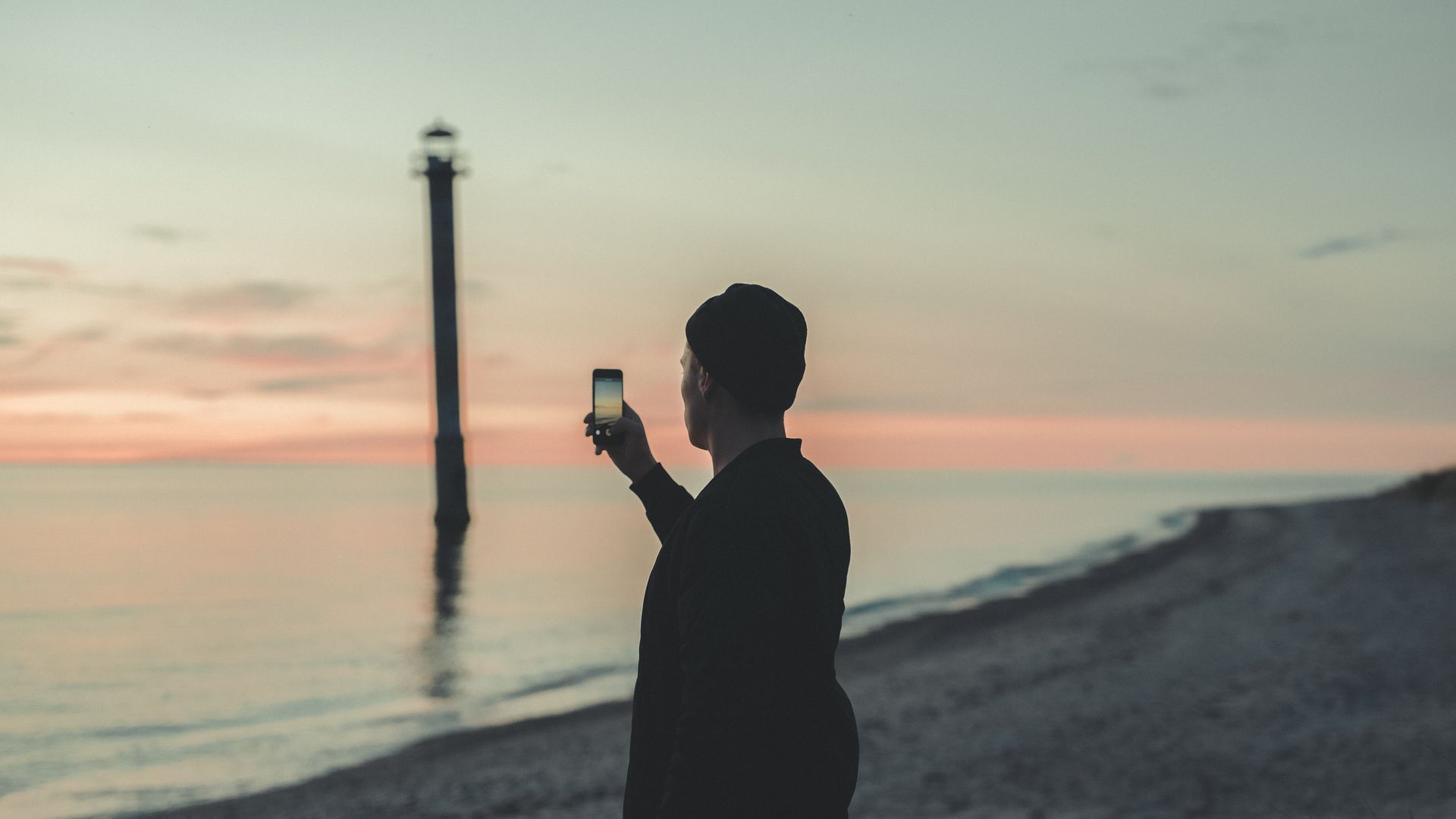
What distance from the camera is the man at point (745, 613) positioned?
6.70 feet

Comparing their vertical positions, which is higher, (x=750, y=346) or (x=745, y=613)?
(x=750, y=346)

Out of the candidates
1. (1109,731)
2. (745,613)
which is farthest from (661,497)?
(1109,731)

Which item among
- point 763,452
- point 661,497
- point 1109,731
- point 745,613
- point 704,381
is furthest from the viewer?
point 1109,731

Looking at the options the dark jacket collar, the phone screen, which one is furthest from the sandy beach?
the dark jacket collar

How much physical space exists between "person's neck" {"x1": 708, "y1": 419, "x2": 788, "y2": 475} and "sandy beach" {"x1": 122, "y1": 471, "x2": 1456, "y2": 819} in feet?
19.7

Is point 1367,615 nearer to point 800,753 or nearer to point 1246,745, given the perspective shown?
point 1246,745

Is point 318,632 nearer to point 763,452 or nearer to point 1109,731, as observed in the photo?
point 1109,731

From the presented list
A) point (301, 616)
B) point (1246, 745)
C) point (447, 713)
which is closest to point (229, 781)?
point (447, 713)

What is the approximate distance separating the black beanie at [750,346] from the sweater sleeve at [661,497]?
63 centimetres

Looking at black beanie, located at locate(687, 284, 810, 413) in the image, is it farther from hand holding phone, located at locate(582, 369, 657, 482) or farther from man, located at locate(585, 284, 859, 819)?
hand holding phone, located at locate(582, 369, 657, 482)

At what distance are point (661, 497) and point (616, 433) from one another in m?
0.21

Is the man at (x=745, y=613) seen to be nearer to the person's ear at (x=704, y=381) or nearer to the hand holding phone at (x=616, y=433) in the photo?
the person's ear at (x=704, y=381)

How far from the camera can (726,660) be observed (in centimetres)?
203

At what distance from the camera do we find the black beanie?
2.29 m
